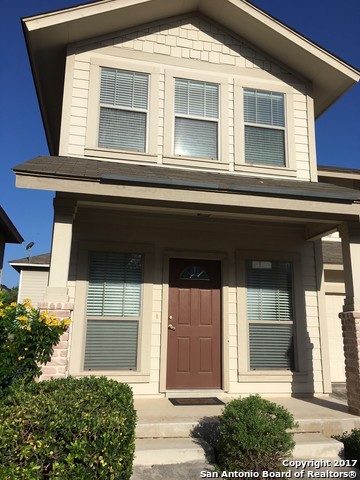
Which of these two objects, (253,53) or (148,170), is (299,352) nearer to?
(148,170)

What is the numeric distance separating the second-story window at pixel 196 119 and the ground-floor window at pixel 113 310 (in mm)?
2170

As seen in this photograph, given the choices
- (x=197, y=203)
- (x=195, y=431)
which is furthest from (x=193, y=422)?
(x=197, y=203)

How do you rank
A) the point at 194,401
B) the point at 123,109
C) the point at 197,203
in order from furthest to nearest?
the point at 123,109 < the point at 194,401 < the point at 197,203

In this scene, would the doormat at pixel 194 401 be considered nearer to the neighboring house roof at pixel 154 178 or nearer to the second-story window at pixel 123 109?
the neighboring house roof at pixel 154 178

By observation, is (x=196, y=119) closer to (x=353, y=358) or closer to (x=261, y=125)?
(x=261, y=125)

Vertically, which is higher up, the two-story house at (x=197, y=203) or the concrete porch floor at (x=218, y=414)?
the two-story house at (x=197, y=203)

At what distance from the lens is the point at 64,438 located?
2904 mm

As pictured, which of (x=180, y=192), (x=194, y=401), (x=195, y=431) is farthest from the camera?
(x=194, y=401)

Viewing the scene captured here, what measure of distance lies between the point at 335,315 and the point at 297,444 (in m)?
4.65

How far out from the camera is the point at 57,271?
190 inches

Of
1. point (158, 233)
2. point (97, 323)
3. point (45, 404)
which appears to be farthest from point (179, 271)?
point (45, 404)

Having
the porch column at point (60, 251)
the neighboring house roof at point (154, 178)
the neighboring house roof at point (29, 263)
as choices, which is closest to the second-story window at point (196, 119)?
the neighboring house roof at point (154, 178)

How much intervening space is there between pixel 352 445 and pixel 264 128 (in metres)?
5.22

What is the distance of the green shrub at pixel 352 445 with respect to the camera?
14.4 ft
